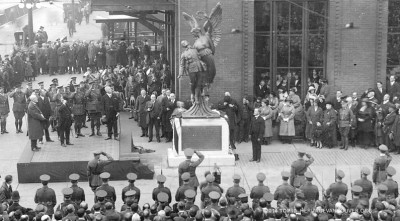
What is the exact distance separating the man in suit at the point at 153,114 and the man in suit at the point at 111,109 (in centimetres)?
101

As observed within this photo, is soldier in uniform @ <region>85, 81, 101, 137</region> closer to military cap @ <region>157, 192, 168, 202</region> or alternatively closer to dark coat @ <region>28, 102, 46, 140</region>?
dark coat @ <region>28, 102, 46, 140</region>

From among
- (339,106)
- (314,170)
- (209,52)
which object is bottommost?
(314,170)

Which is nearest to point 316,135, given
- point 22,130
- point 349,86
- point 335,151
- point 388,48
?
point 335,151

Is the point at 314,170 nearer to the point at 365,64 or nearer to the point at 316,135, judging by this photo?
the point at 316,135

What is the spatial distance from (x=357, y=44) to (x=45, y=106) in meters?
10.1

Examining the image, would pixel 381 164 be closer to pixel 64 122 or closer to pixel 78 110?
pixel 64 122

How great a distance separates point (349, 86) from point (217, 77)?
431 cm

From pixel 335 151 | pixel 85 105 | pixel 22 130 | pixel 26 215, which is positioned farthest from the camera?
pixel 22 130

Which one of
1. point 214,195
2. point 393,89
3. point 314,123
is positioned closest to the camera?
point 214,195

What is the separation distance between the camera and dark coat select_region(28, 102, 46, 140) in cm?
2084

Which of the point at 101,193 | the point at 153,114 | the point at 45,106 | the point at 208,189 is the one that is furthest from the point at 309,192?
the point at 45,106

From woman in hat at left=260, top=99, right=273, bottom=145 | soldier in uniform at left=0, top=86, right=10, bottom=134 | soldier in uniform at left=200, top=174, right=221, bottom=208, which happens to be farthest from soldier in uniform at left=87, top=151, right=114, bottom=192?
soldier in uniform at left=0, top=86, right=10, bottom=134

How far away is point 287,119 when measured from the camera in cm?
2288

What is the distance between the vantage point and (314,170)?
19906 mm
